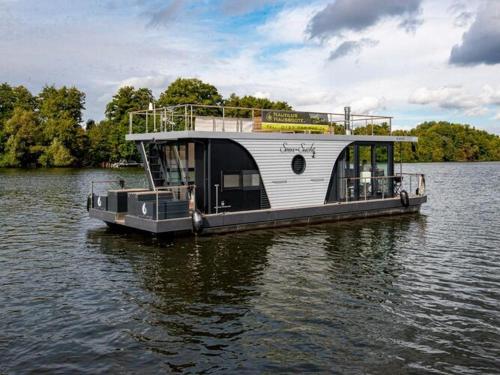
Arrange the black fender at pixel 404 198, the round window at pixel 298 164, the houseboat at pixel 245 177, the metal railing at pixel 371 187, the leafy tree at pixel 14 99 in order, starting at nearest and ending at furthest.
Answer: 1. the houseboat at pixel 245 177
2. the round window at pixel 298 164
3. the metal railing at pixel 371 187
4. the black fender at pixel 404 198
5. the leafy tree at pixel 14 99

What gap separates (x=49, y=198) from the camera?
3475 centimetres

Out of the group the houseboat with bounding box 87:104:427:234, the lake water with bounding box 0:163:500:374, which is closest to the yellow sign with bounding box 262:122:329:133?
the houseboat with bounding box 87:104:427:234

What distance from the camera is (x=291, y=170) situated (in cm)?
2155

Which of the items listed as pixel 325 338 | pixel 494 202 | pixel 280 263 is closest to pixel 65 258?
pixel 280 263

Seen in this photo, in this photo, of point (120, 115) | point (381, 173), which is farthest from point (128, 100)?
point (381, 173)

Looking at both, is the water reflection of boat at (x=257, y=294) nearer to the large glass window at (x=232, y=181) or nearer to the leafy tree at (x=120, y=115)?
the large glass window at (x=232, y=181)

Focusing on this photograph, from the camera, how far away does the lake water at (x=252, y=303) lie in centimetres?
863

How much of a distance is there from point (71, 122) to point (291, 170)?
274 feet

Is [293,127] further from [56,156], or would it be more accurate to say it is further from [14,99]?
[14,99]

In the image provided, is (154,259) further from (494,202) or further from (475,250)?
(494,202)

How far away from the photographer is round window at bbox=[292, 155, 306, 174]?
21688 millimetres

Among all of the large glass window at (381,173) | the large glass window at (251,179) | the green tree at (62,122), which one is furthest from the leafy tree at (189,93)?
the large glass window at (251,179)

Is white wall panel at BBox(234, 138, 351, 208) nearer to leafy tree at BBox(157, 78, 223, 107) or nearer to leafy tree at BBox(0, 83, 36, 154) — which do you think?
leafy tree at BBox(157, 78, 223, 107)

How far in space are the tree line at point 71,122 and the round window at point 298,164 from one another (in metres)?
56.3
